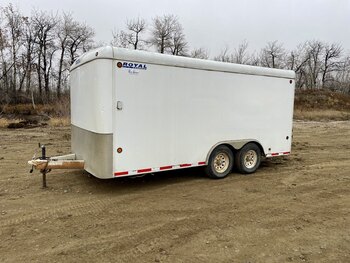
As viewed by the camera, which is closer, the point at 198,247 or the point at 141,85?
the point at 198,247

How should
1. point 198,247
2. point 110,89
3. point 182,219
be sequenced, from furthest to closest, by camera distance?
point 110,89
point 182,219
point 198,247

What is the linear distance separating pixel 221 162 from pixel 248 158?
2.95 ft

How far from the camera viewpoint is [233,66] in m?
6.71

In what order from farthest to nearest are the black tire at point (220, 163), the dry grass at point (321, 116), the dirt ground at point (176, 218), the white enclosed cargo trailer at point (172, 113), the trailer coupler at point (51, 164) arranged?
1. the dry grass at point (321, 116)
2. the black tire at point (220, 163)
3. the trailer coupler at point (51, 164)
4. the white enclosed cargo trailer at point (172, 113)
5. the dirt ground at point (176, 218)

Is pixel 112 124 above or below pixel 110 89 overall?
below

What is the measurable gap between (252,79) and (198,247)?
4.55 metres

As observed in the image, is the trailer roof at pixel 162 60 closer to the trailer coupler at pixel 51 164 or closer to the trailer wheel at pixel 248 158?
the trailer wheel at pixel 248 158

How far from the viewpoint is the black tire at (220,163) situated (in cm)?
667

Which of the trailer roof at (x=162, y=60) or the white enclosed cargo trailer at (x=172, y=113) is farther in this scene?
the white enclosed cargo trailer at (x=172, y=113)

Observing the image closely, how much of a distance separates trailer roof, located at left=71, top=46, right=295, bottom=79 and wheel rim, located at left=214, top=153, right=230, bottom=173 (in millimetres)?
1951

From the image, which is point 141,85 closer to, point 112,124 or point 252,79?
point 112,124

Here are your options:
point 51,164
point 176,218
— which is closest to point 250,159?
point 176,218

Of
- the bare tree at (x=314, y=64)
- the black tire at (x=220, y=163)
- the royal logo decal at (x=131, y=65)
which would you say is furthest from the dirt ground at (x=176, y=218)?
the bare tree at (x=314, y=64)

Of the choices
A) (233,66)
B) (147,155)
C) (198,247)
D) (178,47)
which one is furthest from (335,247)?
(178,47)
